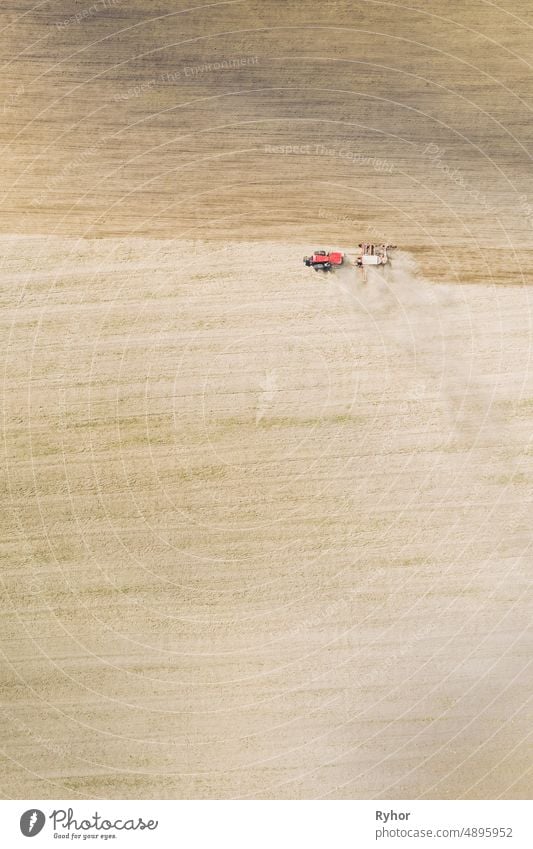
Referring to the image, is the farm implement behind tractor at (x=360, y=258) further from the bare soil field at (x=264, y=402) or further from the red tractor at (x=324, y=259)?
the bare soil field at (x=264, y=402)

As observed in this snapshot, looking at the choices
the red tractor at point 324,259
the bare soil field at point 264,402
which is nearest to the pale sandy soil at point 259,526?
the bare soil field at point 264,402

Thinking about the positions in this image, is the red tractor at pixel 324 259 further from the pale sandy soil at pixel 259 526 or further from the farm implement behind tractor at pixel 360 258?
the pale sandy soil at pixel 259 526

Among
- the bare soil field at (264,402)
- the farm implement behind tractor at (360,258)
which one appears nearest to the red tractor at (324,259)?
the farm implement behind tractor at (360,258)

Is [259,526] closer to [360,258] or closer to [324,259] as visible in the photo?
[324,259]

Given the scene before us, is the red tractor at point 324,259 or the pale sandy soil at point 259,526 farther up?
the red tractor at point 324,259

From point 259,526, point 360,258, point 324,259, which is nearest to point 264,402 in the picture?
point 259,526
